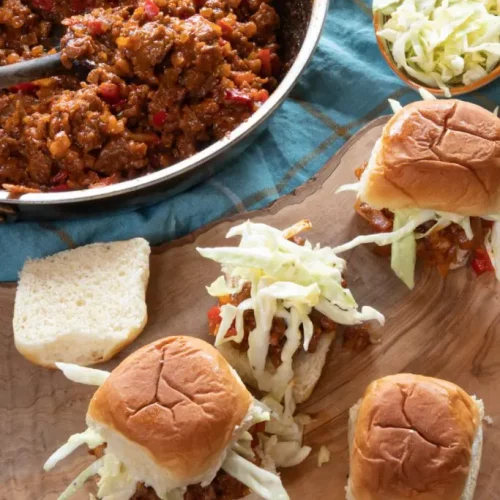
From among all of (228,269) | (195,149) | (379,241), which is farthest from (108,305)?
(379,241)

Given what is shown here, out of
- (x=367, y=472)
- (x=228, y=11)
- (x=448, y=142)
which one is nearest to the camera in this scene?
(x=367, y=472)

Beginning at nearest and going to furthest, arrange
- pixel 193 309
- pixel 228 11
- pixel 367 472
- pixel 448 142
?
1. pixel 367 472
2. pixel 448 142
3. pixel 193 309
4. pixel 228 11

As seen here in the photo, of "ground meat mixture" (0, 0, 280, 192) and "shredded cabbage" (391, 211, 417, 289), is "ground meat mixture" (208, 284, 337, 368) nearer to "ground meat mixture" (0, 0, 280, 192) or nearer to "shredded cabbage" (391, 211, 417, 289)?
"shredded cabbage" (391, 211, 417, 289)

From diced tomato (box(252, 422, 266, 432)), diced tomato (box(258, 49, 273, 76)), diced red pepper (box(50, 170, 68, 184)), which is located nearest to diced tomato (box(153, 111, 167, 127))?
diced red pepper (box(50, 170, 68, 184))

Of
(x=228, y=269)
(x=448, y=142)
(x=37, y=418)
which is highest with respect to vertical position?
(x=448, y=142)

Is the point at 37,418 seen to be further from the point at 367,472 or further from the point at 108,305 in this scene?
the point at 367,472

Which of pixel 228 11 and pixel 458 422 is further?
pixel 228 11

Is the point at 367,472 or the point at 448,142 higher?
the point at 448,142
